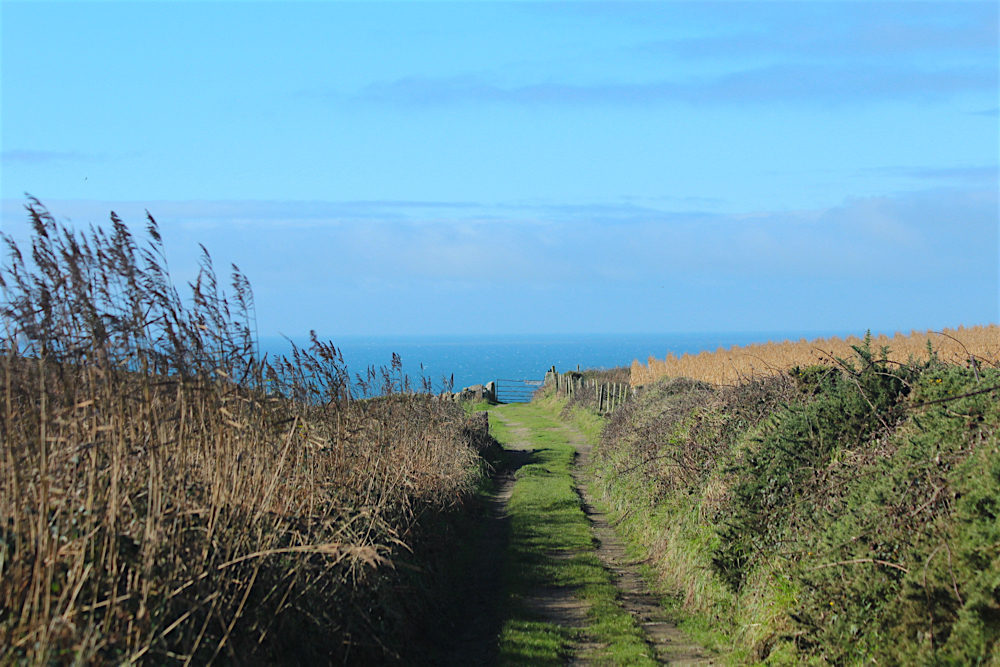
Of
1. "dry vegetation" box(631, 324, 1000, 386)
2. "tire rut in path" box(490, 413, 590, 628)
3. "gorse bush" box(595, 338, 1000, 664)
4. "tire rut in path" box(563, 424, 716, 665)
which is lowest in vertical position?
"tire rut in path" box(563, 424, 716, 665)

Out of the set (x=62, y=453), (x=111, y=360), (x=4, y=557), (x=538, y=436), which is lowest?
(x=538, y=436)

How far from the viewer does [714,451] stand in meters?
11.3

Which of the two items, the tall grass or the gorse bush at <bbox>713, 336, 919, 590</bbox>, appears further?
the gorse bush at <bbox>713, 336, 919, 590</bbox>

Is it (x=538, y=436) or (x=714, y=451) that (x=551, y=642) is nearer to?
(x=714, y=451)

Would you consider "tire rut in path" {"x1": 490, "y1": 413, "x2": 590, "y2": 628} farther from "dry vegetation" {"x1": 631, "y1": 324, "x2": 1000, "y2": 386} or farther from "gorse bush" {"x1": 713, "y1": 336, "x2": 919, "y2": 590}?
"dry vegetation" {"x1": 631, "y1": 324, "x2": 1000, "y2": 386}

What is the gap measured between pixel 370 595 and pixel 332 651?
0.84m

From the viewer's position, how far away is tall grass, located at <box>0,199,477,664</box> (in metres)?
4.13

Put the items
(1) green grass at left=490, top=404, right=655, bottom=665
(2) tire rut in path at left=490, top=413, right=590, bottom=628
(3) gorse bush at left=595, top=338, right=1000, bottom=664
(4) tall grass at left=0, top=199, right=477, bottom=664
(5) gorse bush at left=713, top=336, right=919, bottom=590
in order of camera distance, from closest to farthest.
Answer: (4) tall grass at left=0, top=199, right=477, bottom=664, (3) gorse bush at left=595, top=338, right=1000, bottom=664, (1) green grass at left=490, top=404, right=655, bottom=665, (5) gorse bush at left=713, top=336, right=919, bottom=590, (2) tire rut in path at left=490, top=413, right=590, bottom=628

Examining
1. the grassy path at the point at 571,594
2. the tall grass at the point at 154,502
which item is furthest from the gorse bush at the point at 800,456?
the tall grass at the point at 154,502

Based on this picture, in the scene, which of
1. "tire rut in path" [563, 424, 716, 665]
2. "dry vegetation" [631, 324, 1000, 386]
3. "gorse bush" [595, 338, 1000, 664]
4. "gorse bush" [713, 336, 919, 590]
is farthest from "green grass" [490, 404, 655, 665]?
"dry vegetation" [631, 324, 1000, 386]

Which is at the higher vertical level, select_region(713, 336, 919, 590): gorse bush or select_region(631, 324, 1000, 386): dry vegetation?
select_region(631, 324, 1000, 386): dry vegetation

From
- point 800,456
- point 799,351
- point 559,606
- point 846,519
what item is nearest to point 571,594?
point 559,606

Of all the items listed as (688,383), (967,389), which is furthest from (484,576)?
(688,383)

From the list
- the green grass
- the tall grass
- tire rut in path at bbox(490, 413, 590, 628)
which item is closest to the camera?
the tall grass
